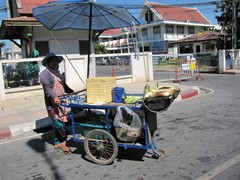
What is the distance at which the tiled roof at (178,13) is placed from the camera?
167 feet

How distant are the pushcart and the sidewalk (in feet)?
8.32

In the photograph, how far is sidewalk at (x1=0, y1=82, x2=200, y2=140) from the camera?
6.81 meters

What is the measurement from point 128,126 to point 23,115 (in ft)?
16.2

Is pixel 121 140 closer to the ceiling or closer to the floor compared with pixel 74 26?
closer to the floor

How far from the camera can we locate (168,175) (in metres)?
3.90

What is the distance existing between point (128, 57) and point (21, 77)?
5.34m

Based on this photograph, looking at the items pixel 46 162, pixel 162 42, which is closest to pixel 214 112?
pixel 46 162

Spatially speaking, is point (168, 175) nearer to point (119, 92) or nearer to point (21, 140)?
point (119, 92)

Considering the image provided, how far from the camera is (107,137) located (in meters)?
4.42

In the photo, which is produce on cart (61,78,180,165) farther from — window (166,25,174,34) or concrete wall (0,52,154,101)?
window (166,25,174,34)

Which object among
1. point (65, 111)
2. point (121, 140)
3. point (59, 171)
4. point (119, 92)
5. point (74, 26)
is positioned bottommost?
point (59, 171)

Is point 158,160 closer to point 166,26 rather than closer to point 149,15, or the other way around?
point 166,26

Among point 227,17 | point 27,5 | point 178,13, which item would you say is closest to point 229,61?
point 227,17

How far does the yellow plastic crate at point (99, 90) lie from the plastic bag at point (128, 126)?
0.58 m
